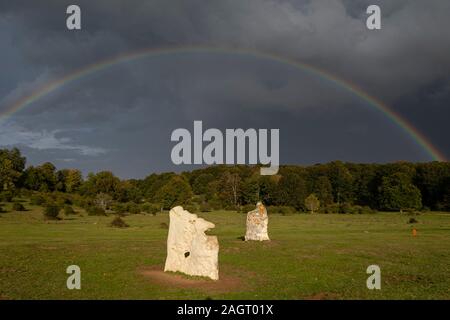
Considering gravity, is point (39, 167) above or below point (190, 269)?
above

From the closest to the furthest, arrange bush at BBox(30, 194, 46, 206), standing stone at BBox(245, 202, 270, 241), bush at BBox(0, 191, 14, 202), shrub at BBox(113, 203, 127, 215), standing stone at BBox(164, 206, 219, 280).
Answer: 1. standing stone at BBox(164, 206, 219, 280)
2. standing stone at BBox(245, 202, 270, 241)
3. bush at BBox(0, 191, 14, 202)
4. bush at BBox(30, 194, 46, 206)
5. shrub at BBox(113, 203, 127, 215)

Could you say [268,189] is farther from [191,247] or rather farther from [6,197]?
[191,247]

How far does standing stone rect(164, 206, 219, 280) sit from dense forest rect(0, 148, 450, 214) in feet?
259

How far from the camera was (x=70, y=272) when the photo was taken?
27.6m

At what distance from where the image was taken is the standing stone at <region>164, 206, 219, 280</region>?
2594 cm

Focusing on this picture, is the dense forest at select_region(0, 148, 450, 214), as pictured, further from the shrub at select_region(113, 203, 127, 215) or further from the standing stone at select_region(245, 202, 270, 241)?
the standing stone at select_region(245, 202, 270, 241)

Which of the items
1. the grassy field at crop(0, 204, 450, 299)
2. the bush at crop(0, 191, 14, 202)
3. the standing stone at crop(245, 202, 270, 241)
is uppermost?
the bush at crop(0, 191, 14, 202)

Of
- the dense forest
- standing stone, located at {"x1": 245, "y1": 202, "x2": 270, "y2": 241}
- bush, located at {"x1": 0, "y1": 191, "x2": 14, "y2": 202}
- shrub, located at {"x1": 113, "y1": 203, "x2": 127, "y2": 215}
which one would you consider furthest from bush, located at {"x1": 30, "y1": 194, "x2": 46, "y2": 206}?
standing stone, located at {"x1": 245, "y1": 202, "x2": 270, "y2": 241}

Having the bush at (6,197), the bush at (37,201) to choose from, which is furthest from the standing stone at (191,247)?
the bush at (6,197)

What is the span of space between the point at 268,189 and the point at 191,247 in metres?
115

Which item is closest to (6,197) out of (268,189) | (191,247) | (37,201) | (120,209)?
(37,201)

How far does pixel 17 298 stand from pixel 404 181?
420 feet
